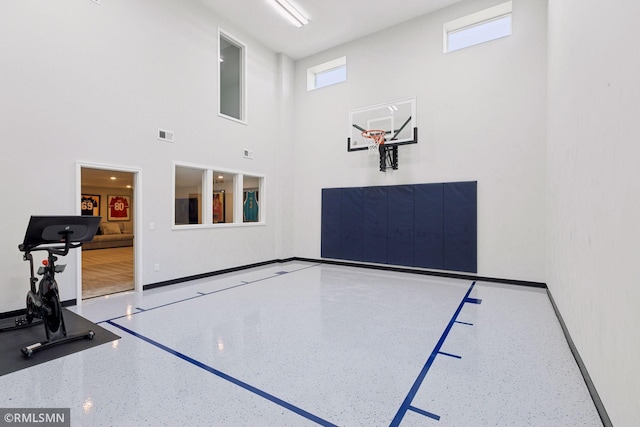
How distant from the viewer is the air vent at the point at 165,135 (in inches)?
219

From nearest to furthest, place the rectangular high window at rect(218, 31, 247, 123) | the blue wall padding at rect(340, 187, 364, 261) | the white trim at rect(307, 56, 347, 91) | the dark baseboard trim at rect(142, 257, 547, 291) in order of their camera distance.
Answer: the dark baseboard trim at rect(142, 257, 547, 291) → the rectangular high window at rect(218, 31, 247, 123) → the blue wall padding at rect(340, 187, 364, 261) → the white trim at rect(307, 56, 347, 91)

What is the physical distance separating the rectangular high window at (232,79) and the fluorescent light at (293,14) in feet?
4.84

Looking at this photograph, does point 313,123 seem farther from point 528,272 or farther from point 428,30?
point 528,272

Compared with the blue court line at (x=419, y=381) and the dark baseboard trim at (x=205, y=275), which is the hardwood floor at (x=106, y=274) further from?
the blue court line at (x=419, y=381)

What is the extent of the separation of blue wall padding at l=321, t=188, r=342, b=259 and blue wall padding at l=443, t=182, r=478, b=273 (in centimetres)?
262

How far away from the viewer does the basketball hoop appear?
687 cm

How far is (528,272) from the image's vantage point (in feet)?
18.5

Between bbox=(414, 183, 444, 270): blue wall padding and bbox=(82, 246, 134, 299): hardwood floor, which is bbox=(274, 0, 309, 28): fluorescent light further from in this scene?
bbox=(82, 246, 134, 299): hardwood floor

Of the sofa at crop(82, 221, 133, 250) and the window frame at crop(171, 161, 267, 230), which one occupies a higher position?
the window frame at crop(171, 161, 267, 230)

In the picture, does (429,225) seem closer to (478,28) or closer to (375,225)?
(375,225)

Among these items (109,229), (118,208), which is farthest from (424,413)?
(118,208)

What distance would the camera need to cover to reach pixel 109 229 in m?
11.4

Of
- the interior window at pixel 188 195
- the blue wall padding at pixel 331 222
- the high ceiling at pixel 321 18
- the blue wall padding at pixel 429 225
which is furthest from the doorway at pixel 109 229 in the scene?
the blue wall padding at pixel 429 225

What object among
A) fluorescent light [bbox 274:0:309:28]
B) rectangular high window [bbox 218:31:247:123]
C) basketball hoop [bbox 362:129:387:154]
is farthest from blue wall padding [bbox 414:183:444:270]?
rectangular high window [bbox 218:31:247:123]
